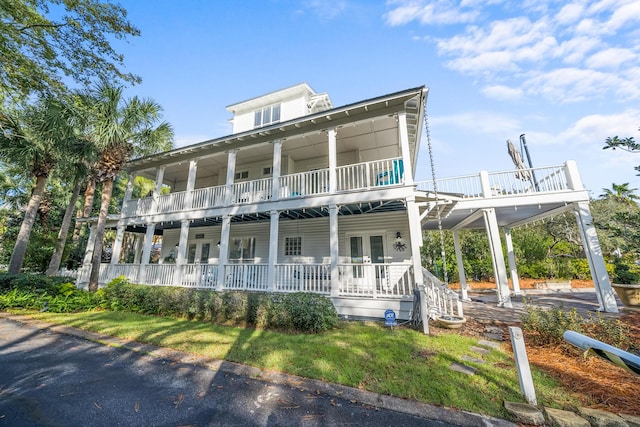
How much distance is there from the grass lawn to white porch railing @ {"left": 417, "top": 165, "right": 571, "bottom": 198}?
6.20m

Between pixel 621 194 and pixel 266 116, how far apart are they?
1669cm

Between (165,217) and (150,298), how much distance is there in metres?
4.68

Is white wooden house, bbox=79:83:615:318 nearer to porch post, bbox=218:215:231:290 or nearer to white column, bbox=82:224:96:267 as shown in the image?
porch post, bbox=218:215:231:290

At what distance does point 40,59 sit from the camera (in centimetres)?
927

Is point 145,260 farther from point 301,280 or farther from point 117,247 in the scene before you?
point 301,280

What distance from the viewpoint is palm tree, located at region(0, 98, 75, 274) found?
34.5ft

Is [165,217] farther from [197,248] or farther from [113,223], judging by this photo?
[113,223]

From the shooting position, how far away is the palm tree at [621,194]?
7.85 meters

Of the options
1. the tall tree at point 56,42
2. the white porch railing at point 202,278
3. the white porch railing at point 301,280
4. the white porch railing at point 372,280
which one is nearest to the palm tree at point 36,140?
the tall tree at point 56,42

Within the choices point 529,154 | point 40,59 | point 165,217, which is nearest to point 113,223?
point 165,217

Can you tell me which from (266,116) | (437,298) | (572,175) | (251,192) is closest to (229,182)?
(251,192)

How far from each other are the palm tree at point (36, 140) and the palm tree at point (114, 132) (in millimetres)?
1523

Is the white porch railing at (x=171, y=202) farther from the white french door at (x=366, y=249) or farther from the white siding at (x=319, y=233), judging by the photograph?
the white french door at (x=366, y=249)

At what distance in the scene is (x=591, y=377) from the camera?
3789mm
